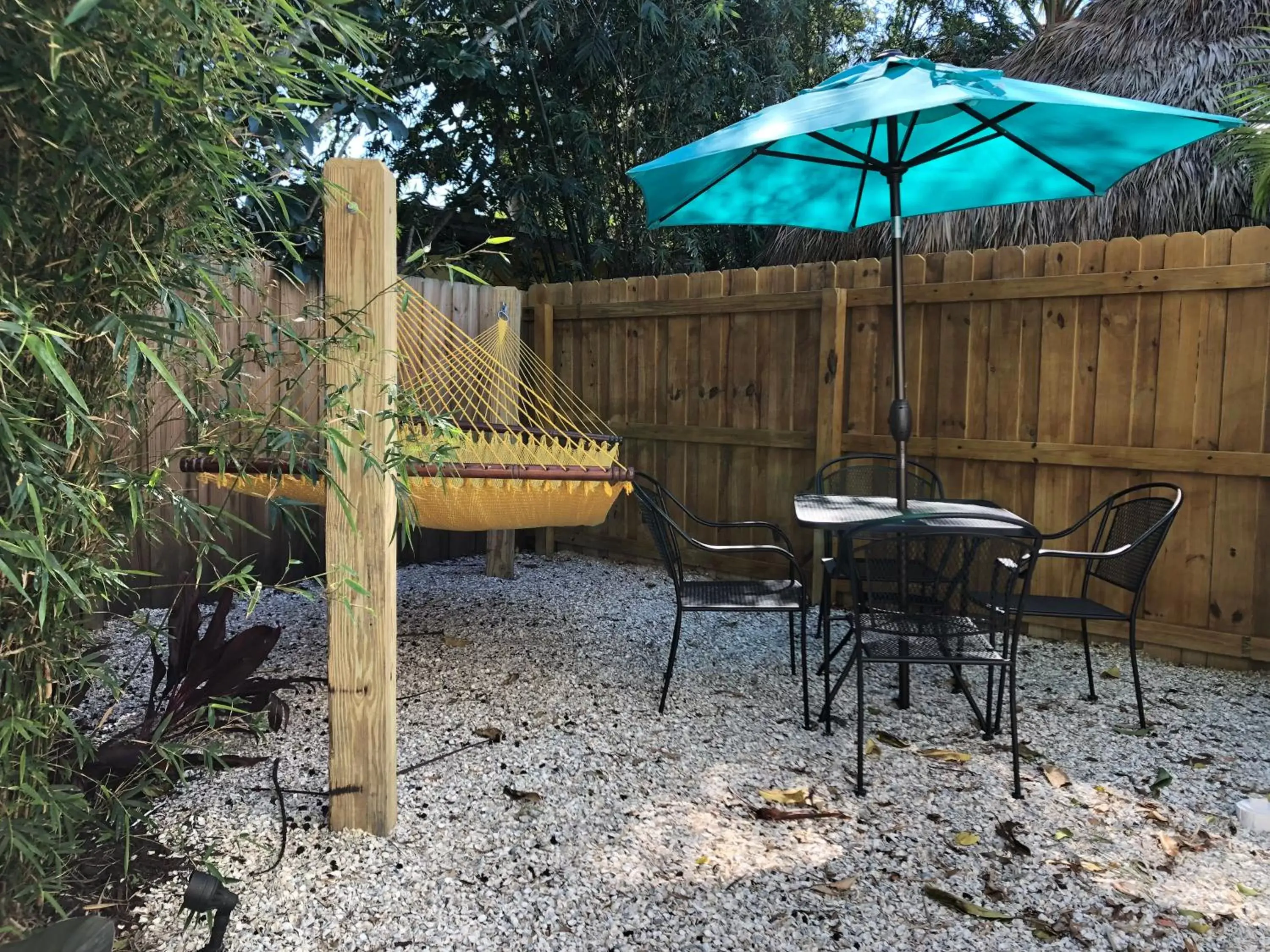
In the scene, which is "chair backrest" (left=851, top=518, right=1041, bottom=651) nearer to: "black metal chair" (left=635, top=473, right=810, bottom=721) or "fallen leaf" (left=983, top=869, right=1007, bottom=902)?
"black metal chair" (left=635, top=473, right=810, bottom=721)

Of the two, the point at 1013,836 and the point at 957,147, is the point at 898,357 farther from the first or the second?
the point at 1013,836

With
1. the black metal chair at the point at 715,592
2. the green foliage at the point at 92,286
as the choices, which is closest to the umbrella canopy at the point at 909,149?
the black metal chair at the point at 715,592

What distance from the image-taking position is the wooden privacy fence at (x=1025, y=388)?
3025 mm

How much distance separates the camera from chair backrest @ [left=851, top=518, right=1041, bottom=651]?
82.1 inches

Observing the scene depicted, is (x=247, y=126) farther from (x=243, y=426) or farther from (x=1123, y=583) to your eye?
(x=1123, y=583)

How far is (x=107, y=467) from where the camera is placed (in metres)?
1.31

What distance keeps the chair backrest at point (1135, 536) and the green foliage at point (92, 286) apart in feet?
7.74

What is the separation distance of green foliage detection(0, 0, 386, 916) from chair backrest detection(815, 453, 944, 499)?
8.44 feet

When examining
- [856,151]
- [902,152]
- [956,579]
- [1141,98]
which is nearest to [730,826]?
[956,579]

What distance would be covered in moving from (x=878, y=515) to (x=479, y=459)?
150cm

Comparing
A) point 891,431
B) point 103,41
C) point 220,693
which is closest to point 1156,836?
point 891,431

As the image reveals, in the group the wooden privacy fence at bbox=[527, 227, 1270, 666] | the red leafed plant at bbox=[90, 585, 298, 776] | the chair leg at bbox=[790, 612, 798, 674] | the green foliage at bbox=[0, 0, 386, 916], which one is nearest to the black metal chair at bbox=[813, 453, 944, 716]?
the wooden privacy fence at bbox=[527, 227, 1270, 666]

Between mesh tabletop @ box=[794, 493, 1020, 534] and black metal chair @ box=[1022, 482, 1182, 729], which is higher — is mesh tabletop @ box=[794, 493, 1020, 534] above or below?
above

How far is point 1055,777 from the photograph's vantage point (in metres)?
2.23
